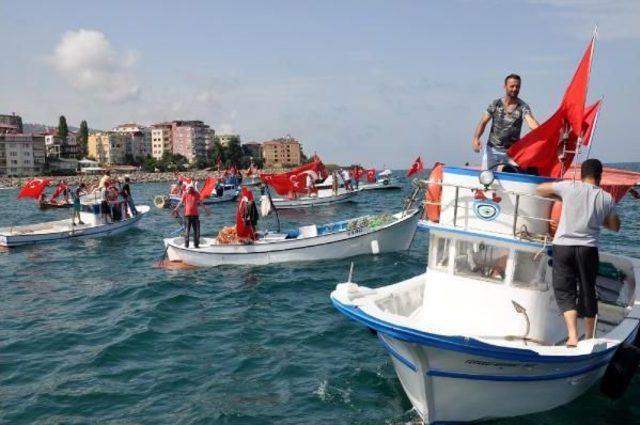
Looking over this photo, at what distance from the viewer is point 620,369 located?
322 inches

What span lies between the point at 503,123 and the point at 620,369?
385cm

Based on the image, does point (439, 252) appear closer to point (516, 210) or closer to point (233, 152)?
point (516, 210)

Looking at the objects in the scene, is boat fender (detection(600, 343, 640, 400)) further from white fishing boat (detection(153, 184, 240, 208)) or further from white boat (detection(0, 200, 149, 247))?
white fishing boat (detection(153, 184, 240, 208))

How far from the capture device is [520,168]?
28.3 ft

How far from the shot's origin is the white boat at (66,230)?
2608 cm

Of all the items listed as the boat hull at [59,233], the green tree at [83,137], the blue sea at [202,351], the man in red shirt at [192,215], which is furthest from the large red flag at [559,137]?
the green tree at [83,137]

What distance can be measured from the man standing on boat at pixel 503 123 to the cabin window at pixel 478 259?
1225 mm

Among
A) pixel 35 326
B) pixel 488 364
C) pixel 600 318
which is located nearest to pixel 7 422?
pixel 35 326

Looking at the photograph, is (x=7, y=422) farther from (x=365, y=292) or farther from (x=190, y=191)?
(x=190, y=191)

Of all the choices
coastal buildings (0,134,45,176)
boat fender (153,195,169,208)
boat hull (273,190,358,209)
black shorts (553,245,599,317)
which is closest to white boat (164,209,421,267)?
black shorts (553,245,599,317)

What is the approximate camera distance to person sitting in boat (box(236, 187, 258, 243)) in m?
19.6

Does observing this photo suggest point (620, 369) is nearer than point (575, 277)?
No

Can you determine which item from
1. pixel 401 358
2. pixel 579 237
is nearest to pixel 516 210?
pixel 579 237

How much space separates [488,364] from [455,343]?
696 mm
